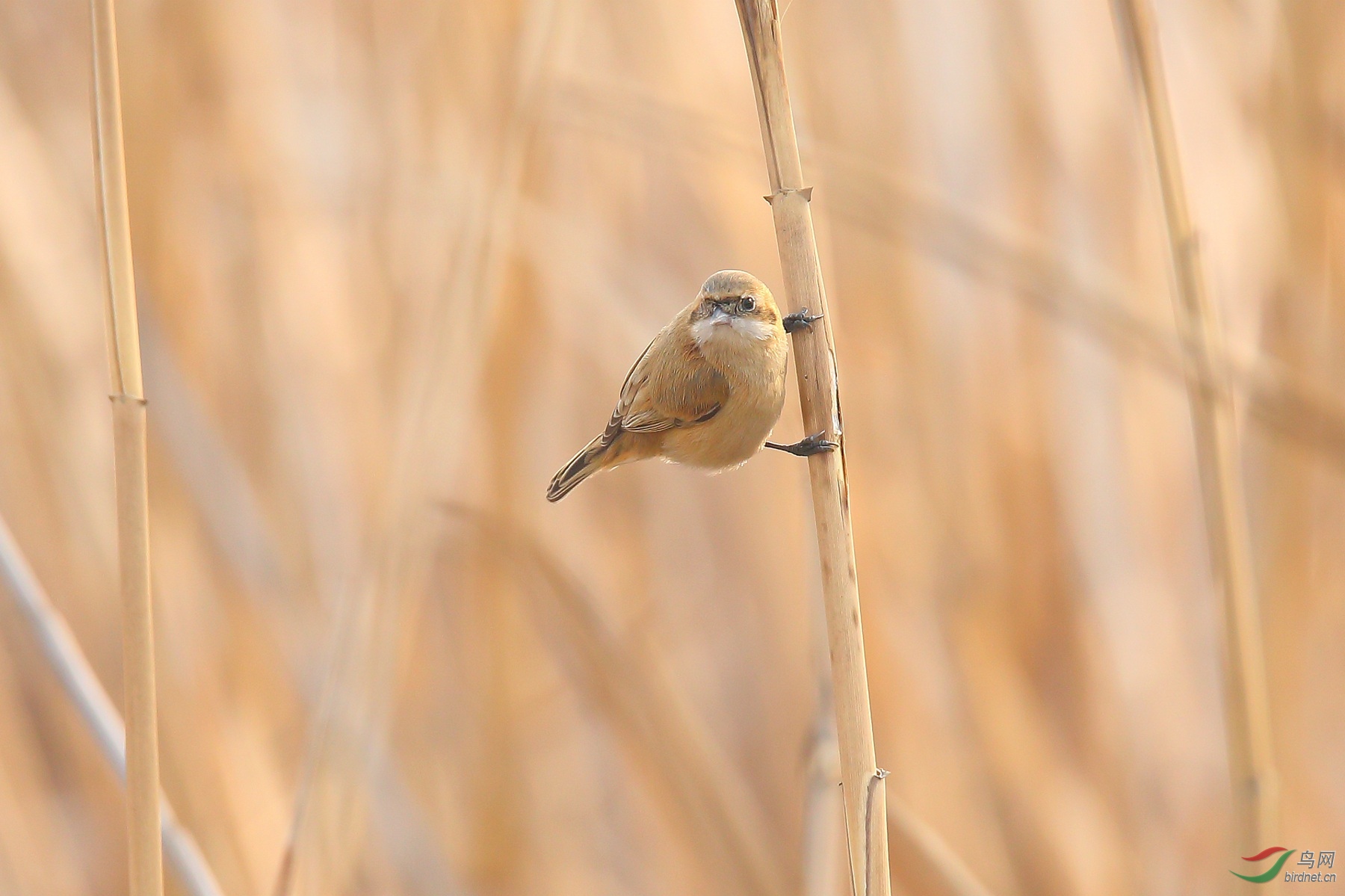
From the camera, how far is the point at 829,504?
0.90 m

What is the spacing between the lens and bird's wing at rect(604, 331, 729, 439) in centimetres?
125

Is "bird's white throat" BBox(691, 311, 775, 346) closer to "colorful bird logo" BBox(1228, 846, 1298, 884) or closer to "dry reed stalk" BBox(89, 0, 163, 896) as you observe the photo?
"dry reed stalk" BBox(89, 0, 163, 896)

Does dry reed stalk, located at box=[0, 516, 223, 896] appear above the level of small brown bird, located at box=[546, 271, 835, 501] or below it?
below

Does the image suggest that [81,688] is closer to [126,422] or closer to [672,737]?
[126,422]

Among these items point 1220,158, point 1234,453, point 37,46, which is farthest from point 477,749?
point 1220,158

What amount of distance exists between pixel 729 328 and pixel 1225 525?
1.90 feet

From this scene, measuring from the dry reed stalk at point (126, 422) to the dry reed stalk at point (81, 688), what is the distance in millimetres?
351

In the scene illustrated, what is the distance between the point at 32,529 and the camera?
1.86 m

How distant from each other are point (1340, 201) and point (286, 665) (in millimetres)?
1973

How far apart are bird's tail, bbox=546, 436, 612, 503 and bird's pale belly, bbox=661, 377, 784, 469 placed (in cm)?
8

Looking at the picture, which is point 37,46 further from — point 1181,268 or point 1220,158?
point 1220,158

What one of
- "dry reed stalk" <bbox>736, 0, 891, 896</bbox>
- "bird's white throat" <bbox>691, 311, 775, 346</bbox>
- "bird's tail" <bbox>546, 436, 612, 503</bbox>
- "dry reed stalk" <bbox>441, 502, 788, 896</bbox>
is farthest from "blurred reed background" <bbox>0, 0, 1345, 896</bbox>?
"dry reed stalk" <bbox>736, 0, 891, 896</bbox>

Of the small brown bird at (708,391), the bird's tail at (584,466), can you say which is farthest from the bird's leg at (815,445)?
the bird's tail at (584,466)

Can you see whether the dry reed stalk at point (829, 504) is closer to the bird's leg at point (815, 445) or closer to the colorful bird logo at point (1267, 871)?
the bird's leg at point (815, 445)
